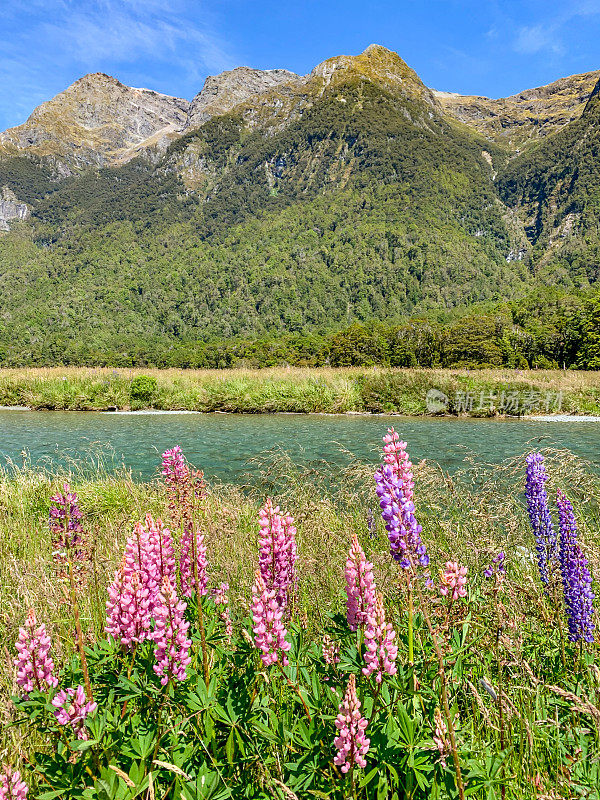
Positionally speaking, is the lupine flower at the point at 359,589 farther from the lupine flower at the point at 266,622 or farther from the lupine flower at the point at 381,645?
the lupine flower at the point at 266,622

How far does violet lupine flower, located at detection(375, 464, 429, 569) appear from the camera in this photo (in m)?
1.61

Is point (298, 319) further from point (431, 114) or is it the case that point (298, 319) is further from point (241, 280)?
point (431, 114)

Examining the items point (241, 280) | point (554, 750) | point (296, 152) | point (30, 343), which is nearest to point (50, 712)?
point (554, 750)

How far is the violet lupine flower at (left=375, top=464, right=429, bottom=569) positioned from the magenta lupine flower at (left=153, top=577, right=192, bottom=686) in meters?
0.74

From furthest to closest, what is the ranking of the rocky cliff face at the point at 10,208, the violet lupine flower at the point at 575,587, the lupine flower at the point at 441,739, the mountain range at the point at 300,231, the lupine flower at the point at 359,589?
the rocky cliff face at the point at 10,208 → the mountain range at the point at 300,231 → the violet lupine flower at the point at 575,587 → the lupine flower at the point at 359,589 → the lupine flower at the point at 441,739

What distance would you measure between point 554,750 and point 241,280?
124725mm

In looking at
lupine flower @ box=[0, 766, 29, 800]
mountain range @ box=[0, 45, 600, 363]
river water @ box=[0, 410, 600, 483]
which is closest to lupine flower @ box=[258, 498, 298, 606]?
lupine flower @ box=[0, 766, 29, 800]

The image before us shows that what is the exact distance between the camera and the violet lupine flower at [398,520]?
1.61 meters

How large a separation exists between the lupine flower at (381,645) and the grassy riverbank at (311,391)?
931 inches

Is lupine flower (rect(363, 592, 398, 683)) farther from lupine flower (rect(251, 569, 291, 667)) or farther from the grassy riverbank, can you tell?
the grassy riverbank

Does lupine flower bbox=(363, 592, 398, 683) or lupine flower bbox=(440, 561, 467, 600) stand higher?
lupine flower bbox=(440, 561, 467, 600)

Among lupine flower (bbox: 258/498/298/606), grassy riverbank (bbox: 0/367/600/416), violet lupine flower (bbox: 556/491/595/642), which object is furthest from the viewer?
grassy riverbank (bbox: 0/367/600/416)

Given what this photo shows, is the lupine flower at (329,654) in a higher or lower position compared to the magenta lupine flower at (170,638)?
lower

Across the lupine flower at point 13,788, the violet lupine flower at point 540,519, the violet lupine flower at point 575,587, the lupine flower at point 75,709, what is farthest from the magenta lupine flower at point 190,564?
the violet lupine flower at point 540,519
